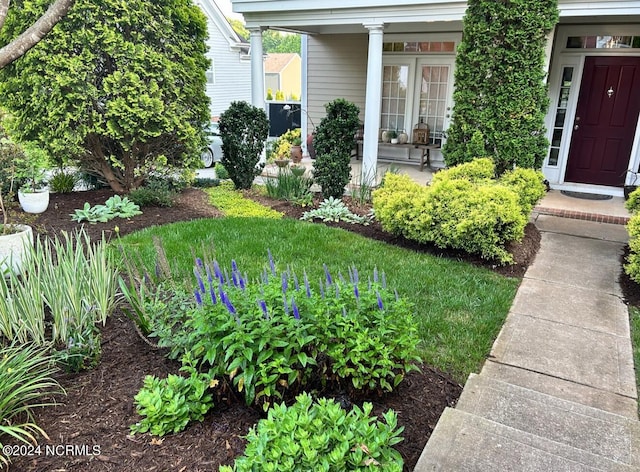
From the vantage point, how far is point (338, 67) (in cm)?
1103

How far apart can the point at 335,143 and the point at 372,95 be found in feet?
5.26

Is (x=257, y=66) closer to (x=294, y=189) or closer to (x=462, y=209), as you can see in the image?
(x=294, y=189)

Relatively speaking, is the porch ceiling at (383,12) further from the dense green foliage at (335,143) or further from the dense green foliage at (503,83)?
the dense green foliage at (335,143)

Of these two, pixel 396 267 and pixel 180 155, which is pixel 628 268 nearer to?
pixel 396 267

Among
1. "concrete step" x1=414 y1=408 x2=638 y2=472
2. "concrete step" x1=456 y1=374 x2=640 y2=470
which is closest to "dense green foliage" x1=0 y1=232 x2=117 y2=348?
"concrete step" x1=414 y1=408 x2=638 y2=472

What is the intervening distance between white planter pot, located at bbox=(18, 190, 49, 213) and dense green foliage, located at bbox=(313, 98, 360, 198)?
359 centimetres

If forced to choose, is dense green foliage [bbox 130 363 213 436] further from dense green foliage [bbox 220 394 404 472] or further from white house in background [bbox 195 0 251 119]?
white house in background [bbox 195 0 251 119]

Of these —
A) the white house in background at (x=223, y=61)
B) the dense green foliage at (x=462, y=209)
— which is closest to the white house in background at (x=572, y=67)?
the dense green foliage at (x=462, y=209)

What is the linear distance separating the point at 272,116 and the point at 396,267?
13.3 metres

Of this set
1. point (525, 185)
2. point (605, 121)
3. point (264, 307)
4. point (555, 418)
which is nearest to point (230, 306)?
point (264, 307)

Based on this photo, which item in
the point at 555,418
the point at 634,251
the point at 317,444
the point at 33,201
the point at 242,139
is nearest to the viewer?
the point at 317,444

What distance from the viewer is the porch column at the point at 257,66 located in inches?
347

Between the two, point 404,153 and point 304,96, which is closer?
point 404,153

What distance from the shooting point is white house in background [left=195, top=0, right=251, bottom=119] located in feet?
65.6
